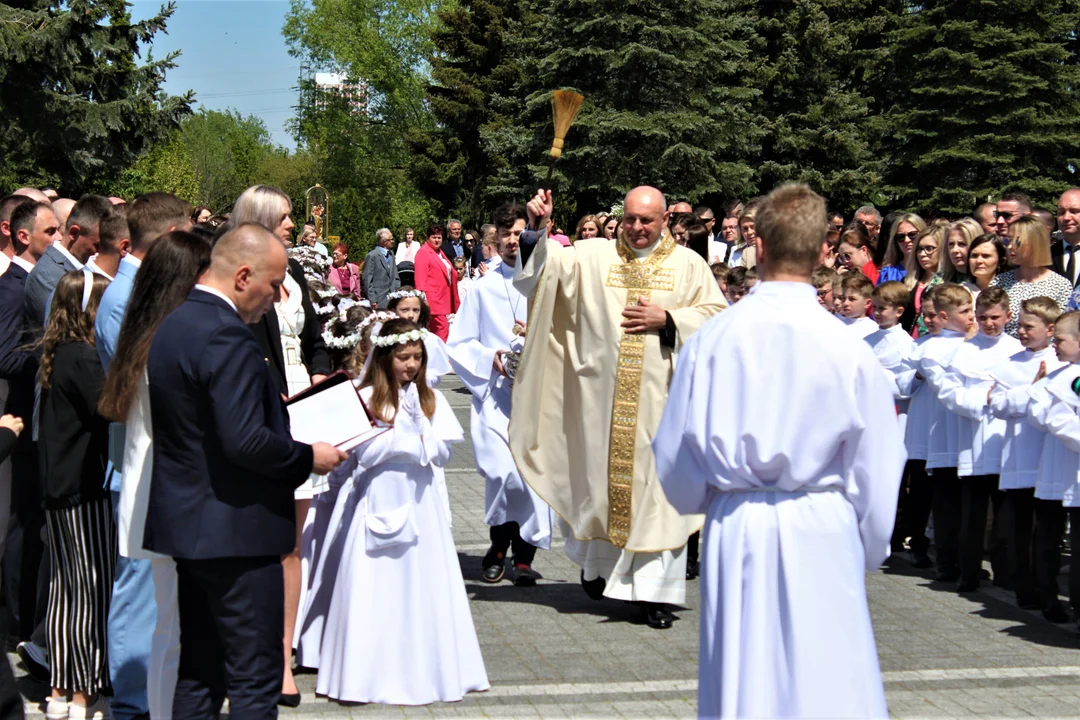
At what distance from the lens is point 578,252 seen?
320 inches

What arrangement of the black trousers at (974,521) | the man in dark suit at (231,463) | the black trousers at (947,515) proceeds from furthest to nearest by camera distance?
1. the black trousers at (947,515)
2. the black trousers at (974,521)
3. the man in dark suit at (231,463)

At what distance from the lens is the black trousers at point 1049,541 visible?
7559 mm

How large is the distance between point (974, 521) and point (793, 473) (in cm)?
478

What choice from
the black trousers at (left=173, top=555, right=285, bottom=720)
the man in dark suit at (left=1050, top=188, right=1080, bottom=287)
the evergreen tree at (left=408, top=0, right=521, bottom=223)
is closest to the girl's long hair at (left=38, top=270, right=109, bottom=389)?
the black trousers at (left=173, top=555, right=285, bottom=720)

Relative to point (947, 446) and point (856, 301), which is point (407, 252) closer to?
point (856, 301)

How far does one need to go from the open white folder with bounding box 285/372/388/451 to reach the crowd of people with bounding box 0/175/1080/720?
48 millimetres

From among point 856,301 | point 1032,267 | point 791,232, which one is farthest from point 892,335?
point 791,232

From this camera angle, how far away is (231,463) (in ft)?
14.1

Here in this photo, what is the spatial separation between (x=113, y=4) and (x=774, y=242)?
30376 mm

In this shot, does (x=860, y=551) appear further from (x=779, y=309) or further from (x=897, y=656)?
(x=897, y=656)

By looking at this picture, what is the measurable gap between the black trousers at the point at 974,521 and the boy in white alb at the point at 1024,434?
0.25m

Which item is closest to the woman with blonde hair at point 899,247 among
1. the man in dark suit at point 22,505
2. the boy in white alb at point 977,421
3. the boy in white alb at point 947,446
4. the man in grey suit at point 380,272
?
the boy in white alb at point 947,446

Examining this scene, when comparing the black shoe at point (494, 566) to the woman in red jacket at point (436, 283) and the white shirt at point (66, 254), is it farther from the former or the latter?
the woman in red jacket at point (436, 283)

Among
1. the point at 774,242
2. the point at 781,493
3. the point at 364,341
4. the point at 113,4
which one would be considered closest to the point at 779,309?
the point at 774,242
